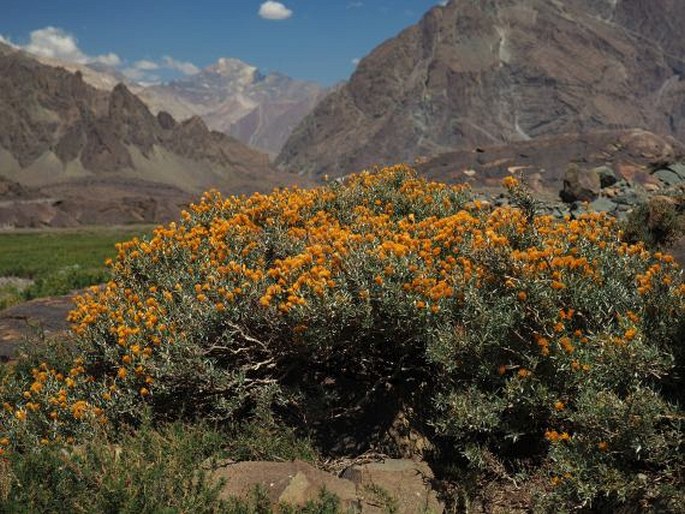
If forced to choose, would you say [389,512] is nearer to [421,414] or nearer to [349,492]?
[349,492]

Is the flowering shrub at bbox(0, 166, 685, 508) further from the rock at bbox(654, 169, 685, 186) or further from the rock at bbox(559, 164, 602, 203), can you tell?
the rock at bbox(654, 169, 685, 186)

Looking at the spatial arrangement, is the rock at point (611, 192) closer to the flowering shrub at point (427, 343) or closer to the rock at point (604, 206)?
the rock at point (604, 206)

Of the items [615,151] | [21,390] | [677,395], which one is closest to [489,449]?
[677,395]

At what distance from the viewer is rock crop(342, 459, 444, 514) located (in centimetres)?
627

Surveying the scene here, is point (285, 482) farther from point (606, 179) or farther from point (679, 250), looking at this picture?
point (606, 179)

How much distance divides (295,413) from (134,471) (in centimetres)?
223

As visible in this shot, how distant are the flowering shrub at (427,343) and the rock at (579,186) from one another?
10.1 m

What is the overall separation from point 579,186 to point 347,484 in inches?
555

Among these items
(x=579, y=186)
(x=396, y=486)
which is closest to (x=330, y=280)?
(x=396, y=486)

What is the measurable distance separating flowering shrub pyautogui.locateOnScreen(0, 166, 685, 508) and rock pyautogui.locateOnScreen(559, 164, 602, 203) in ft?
33.2

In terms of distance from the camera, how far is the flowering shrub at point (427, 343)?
5.80 m

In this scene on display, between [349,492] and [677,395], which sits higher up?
[677,395]

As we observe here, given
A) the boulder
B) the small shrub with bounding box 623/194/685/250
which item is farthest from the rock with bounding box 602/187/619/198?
the boulder

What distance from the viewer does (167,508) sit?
531 cm
